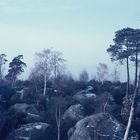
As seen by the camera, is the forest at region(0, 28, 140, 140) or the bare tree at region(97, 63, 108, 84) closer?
the forest at region(0, 28, 140, 140)

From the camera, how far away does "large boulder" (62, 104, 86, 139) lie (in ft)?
91.5

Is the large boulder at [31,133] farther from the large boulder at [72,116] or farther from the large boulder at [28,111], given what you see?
the large boulder at [28,111]

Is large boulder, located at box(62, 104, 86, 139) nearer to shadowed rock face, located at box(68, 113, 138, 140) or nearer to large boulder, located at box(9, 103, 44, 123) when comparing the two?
shadowed rock face, located at box(68, 113, 138, 140)

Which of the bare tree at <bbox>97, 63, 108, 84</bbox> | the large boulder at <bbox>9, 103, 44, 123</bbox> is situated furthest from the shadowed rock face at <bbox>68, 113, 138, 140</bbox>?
the bare tree at <bbox>97, 63, 108, 84</bbox>

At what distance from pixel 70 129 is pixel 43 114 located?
6184 millimetres

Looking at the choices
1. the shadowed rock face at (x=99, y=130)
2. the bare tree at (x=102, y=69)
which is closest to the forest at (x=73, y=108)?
the shadowed rock face at (x=99, y=130)

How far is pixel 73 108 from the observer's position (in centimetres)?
3234

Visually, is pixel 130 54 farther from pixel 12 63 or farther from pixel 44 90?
pixel 12 63

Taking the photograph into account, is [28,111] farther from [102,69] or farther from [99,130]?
[102,69]

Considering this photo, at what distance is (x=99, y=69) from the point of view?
77688 mm

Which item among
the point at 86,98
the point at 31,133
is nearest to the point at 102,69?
the point at 86,98

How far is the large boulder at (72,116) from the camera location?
27.9 meters

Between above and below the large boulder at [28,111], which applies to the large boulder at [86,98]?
above

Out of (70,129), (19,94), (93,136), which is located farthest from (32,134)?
(19,94)
